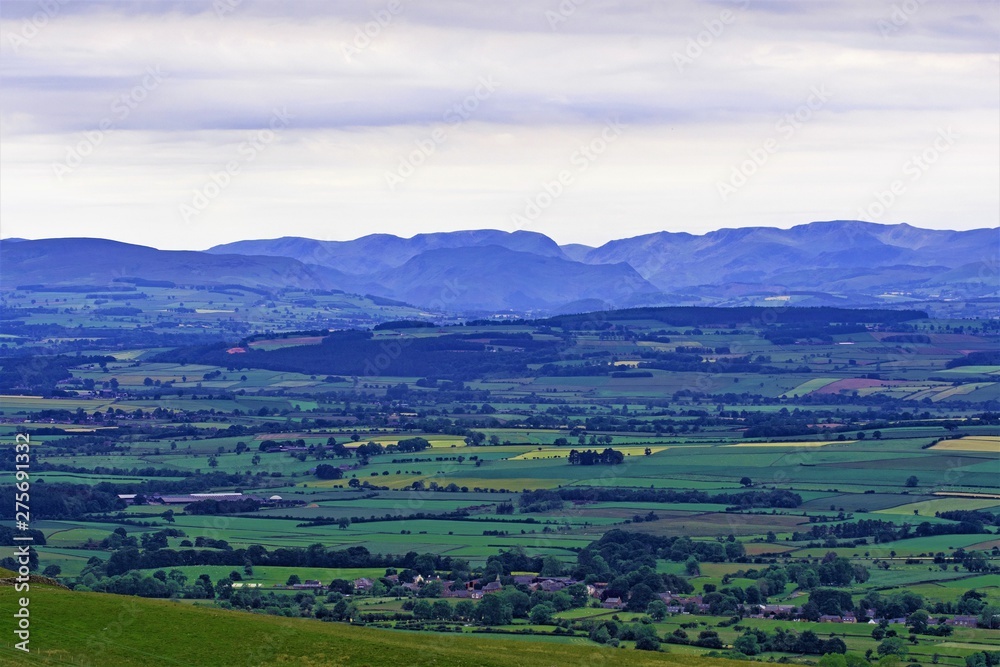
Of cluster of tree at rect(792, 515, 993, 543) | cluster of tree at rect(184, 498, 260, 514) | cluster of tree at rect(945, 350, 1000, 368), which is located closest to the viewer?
cluster of tree at rect(792, 515, 993, 543)

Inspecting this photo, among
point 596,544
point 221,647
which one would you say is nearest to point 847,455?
point 596,544

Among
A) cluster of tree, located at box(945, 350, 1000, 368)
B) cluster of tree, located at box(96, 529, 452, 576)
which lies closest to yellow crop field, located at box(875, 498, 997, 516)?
cluster of tree, located at box(96, 529, 452, 576)

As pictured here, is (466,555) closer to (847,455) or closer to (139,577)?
(139,577)

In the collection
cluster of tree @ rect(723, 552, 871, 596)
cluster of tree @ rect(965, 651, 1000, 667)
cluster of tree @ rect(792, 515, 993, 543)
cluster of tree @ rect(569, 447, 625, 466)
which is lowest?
cluster of tree @ rect(965, 651, 1000, 667)

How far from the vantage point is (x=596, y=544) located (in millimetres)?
67250

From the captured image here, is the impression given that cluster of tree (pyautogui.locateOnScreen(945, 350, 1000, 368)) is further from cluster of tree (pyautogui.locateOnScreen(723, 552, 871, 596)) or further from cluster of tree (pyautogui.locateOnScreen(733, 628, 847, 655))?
cluster of tree (pyautogui.locateOnScreen(733, 628, 847, 655))

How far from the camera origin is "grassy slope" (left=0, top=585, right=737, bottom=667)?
119 feet

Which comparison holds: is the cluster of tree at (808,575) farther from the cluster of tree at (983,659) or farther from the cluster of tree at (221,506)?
the cluster of tree at (221,506)

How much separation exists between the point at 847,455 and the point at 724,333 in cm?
10471

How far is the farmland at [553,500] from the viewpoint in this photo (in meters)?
53.3

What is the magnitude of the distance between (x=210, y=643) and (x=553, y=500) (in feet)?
147

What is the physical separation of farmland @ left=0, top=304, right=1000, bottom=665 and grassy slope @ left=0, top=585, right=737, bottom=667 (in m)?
0.81

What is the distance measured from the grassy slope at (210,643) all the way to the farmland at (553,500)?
0.81m

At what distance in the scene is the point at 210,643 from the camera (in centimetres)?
3762
